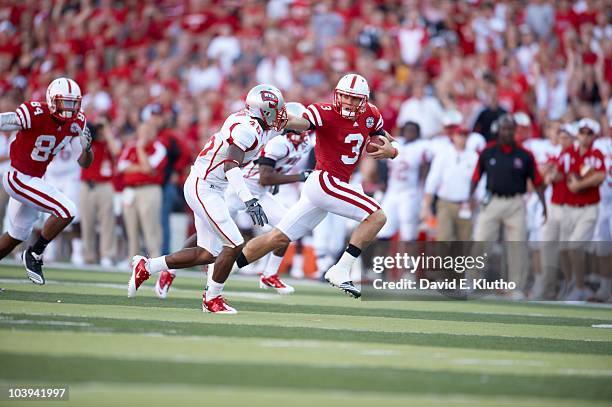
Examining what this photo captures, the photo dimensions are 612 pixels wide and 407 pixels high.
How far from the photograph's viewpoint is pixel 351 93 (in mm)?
10023

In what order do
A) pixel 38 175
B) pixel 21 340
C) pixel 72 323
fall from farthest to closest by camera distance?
pixel 38 175 → pixel 72 323 → pixel 21 340

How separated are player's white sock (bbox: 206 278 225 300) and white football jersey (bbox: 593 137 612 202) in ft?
21.0

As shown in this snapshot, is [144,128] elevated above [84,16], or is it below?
below

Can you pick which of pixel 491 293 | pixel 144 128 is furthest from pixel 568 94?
pixel 144 128

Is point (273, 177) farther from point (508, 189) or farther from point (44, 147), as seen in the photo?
point (508, 189)

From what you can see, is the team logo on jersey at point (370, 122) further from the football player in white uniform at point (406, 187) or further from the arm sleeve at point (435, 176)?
the football player in white uniform at point (406, 187)

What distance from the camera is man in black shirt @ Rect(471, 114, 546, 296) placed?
1343 cm

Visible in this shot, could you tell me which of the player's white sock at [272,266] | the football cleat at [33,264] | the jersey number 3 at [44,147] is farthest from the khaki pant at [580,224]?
the football cleat at [33,264]

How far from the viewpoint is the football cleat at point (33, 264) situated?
10805mm

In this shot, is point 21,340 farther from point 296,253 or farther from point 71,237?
point 71,237

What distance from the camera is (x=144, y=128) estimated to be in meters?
15.8

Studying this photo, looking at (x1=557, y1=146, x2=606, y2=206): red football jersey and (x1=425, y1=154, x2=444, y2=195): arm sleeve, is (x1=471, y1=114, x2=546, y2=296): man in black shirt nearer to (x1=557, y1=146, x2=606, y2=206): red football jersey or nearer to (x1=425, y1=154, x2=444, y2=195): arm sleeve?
(x1=557, y1=146, x2=606, y2=206): red football jersey

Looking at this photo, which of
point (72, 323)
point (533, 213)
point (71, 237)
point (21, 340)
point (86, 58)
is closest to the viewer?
point (21, 340)

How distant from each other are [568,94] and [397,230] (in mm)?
3636
